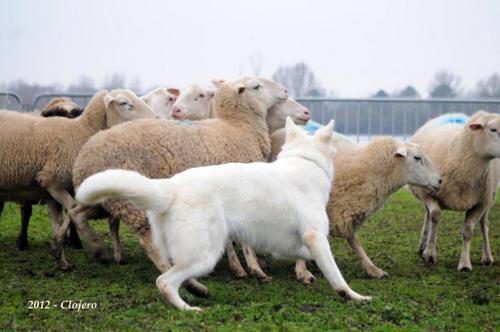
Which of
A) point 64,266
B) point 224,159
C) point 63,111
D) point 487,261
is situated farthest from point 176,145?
point 487,261

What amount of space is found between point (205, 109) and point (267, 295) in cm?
374

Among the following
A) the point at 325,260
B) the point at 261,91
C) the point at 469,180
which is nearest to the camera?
the point at 325,260

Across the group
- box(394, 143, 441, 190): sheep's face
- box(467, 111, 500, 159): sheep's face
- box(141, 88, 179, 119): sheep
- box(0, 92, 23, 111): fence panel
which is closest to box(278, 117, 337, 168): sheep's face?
box(394, 143, 441, 190): sheep's face

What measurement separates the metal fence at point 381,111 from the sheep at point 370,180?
7.99 meters

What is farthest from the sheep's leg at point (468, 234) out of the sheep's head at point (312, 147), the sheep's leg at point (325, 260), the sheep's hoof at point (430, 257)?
the sheep's leg at point (325, 260)

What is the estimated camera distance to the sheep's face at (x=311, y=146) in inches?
244

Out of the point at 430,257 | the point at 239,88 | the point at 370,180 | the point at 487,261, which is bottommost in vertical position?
the point at 487,261

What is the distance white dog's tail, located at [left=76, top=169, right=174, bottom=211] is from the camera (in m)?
4.85

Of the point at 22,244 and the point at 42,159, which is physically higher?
the point at 42,159

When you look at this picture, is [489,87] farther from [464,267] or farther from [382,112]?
[464,267]

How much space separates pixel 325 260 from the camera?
223 inches

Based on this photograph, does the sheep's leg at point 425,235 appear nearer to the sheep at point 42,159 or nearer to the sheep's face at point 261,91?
the sheep's face at point 261,91

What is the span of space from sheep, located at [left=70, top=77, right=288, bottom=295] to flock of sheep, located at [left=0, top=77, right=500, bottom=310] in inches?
0.4

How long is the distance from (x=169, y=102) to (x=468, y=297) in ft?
17.5
